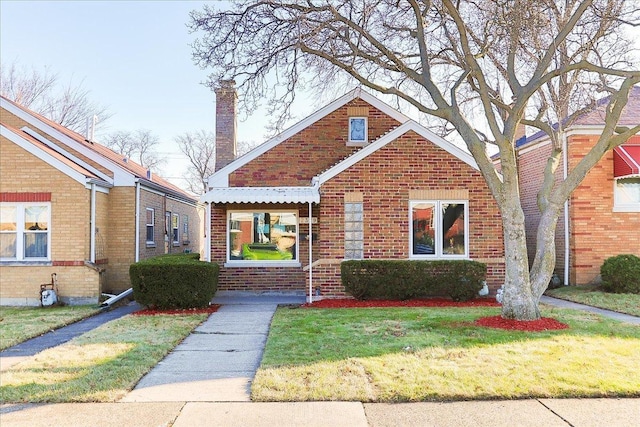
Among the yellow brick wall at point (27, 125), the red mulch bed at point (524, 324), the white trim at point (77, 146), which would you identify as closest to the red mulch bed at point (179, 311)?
the white trim at point (77, 146)

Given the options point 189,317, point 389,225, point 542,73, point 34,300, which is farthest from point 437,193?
point 34,300

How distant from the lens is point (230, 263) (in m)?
14.4

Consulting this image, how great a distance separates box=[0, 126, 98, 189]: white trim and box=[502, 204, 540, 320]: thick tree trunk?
36.1 ft

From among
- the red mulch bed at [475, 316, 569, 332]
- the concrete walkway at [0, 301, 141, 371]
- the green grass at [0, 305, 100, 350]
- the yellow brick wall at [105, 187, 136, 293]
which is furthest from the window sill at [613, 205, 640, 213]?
the green grass at [0, 305, 100, 350]

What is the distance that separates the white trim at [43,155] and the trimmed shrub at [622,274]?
1481 centimetres

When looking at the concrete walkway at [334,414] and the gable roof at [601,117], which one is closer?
the concrete walkway at [334,414]

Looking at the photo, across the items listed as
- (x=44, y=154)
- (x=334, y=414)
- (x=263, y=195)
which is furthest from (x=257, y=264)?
(x=334, y=414)

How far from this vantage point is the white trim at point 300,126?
14.6m

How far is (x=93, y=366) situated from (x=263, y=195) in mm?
7216

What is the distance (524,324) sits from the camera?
8.89 meters

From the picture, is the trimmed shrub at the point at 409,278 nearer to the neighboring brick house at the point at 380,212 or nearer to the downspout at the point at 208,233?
the neighboring brick house at the point at 380,212

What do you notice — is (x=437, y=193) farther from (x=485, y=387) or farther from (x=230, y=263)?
(x=485, y=387)

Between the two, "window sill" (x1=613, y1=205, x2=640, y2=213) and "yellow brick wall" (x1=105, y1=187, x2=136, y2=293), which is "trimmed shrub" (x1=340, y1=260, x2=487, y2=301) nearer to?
"window sill" (x1=613, y1=205, x2=640, y2=213)

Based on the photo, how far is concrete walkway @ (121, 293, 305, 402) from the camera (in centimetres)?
562
